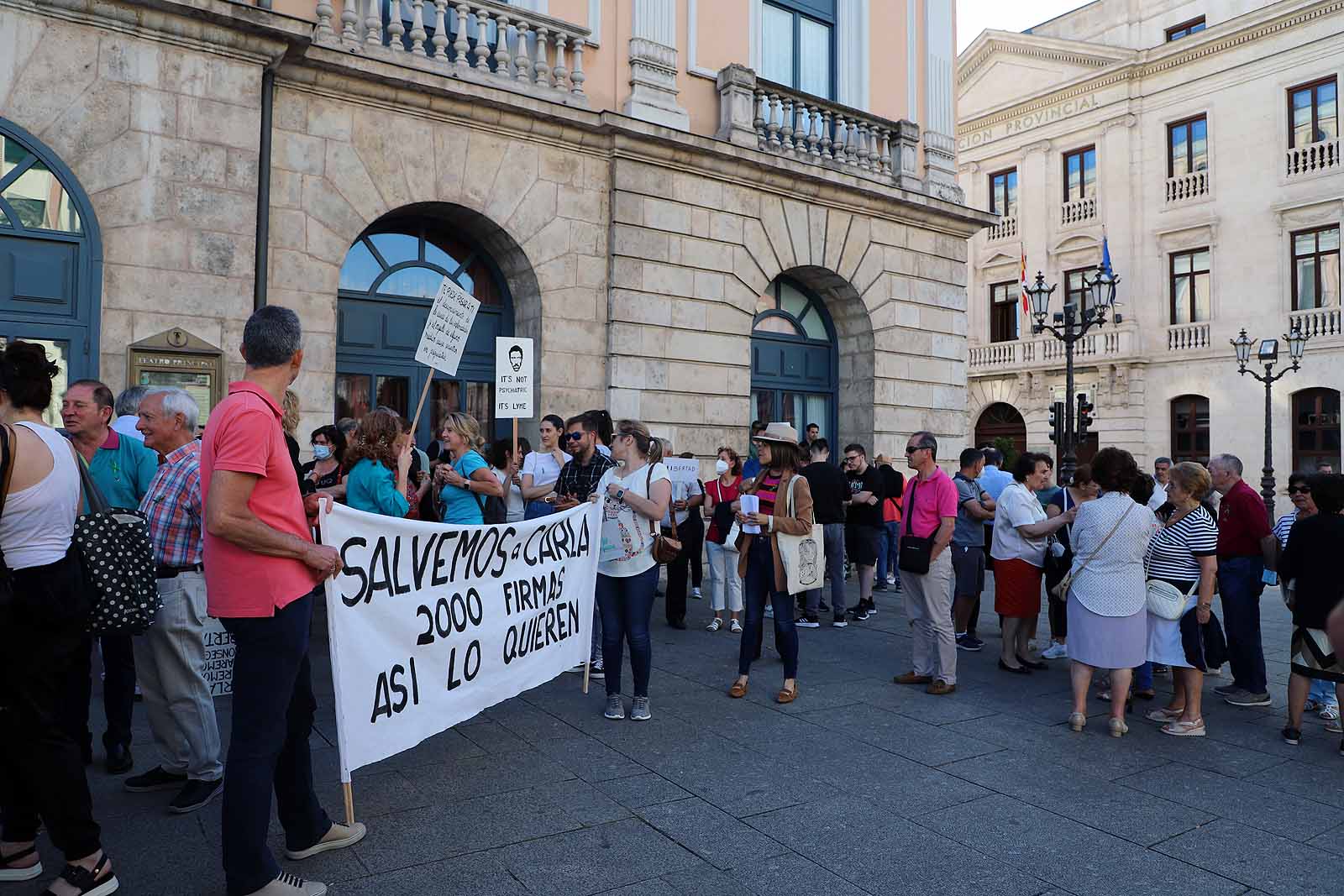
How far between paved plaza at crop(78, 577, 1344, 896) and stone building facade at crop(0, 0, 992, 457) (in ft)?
16.7

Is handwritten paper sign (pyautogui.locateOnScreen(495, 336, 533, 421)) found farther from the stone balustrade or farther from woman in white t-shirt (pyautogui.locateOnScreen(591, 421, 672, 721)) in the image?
the stone balustrade

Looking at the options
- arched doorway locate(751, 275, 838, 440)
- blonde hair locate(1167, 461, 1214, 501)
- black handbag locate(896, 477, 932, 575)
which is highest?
arched doorway locate(751, 275, 838, 440)

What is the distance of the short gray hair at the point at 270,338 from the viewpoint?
3.39 m

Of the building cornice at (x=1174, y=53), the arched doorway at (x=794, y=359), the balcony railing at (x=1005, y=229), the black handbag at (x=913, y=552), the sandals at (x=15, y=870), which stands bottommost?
the sandals at (x=15, y=870)

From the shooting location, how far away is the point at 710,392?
514 inches

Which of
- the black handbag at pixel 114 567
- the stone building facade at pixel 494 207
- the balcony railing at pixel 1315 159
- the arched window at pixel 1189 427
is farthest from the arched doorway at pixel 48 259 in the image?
the balcony railing at pixel 1315 159

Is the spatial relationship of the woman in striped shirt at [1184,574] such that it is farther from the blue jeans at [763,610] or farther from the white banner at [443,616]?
the white banner at [443,616]

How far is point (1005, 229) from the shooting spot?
112 ft

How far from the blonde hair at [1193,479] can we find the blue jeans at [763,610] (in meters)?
2.81

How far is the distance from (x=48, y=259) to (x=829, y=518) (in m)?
7.80

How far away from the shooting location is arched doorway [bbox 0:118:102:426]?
8320 millimetres

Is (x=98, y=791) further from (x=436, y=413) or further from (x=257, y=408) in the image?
(x=436, y=413)

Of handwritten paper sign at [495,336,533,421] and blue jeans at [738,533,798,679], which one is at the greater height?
handwritten paper sign at [495,336,533,421]

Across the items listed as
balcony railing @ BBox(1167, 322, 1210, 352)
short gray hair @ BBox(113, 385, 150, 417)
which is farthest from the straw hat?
balcony railing @ BBox(1167, 322, 1210, 352)
